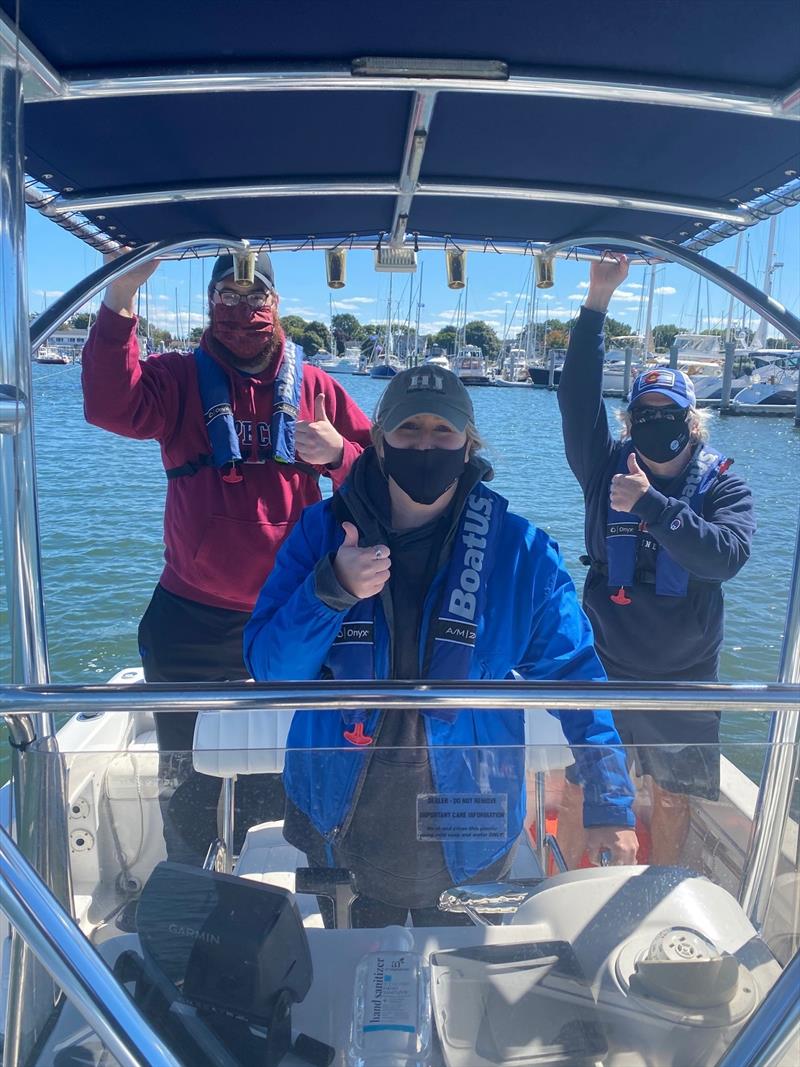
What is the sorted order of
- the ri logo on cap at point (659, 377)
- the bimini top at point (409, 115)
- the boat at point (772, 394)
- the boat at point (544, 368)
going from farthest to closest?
the boat at point (772, 394) → the boat at point (544, 368) → the ri logo on cap at point (659, 377) → the bimini top at point (409, 115)

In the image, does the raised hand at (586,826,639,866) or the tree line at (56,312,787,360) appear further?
the tree line at (56,312,787,360)

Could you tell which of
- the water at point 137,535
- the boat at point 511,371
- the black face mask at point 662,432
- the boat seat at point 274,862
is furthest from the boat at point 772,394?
the boat seat at point 274,862

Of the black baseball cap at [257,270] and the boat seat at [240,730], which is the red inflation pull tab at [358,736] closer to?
the boat seat at [240,730]

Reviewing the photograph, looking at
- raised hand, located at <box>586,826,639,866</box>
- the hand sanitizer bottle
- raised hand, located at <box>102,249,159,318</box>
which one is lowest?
the hand sanitizer bottle

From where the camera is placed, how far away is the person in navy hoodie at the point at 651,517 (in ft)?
8.61

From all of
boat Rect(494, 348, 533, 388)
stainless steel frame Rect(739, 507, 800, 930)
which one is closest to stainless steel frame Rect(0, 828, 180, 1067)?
stainless steel frame Rect(739, 507, 800, 930)

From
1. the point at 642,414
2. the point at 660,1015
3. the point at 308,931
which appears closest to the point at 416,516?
the point at 308,931

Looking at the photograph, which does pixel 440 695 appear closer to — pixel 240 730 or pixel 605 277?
pixel 240 730

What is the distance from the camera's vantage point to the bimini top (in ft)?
4.48

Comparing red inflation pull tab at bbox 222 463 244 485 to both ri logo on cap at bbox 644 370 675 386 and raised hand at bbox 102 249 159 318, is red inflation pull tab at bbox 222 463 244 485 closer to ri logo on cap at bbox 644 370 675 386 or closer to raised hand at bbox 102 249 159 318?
raised hand at bbox 102 249 159 318

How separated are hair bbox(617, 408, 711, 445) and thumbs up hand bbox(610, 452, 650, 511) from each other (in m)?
0.27

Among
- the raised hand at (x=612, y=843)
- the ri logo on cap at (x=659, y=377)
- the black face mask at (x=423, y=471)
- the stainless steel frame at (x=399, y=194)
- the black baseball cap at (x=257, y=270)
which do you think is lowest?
the raised hand at (x=612, y=843)

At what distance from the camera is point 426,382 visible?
1.88m

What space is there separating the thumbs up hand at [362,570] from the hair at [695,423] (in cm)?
161
